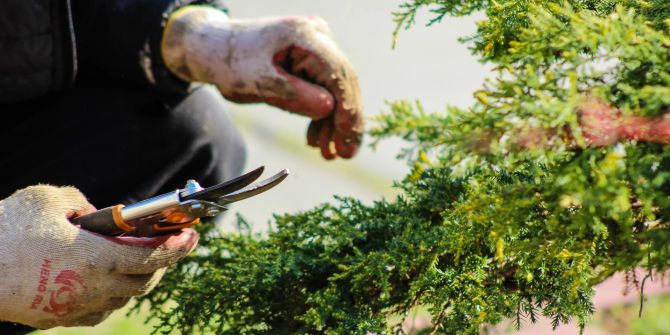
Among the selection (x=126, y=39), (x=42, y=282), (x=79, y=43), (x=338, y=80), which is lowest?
(x=42, y=282)

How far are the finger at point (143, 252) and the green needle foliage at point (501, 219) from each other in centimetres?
15

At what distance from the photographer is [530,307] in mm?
1308

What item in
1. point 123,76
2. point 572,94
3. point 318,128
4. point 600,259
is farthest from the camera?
point 123,76

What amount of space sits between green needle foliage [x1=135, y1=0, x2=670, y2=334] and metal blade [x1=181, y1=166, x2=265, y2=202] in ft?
0.68

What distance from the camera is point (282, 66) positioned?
197 cm

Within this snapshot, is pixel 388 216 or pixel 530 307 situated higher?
pixel 530 307

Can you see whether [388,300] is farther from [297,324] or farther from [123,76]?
[123,76]

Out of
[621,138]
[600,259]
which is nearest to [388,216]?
[600,259]

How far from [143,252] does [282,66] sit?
2.47ft

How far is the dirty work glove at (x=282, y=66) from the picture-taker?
1899 mm

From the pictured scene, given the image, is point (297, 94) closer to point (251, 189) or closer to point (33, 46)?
point (251, 189)

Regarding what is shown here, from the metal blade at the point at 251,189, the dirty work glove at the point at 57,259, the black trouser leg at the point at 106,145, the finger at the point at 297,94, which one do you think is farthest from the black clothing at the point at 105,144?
the metal blade at the point at 251,189

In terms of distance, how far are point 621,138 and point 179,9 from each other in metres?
1.49

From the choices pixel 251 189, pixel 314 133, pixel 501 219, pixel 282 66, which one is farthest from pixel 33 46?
pixel 501 219
